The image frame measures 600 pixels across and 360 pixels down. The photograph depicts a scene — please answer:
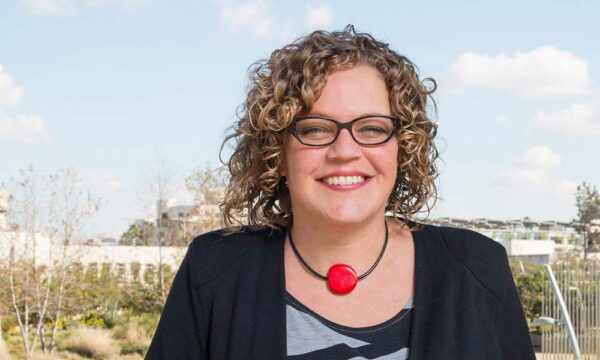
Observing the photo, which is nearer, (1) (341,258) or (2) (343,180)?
(2) (343,180)

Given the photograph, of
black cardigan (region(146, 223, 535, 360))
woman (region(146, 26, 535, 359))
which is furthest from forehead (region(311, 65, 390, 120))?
black cardigan (region(146, 223, 535, 360))

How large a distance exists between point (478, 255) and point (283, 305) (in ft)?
1.79

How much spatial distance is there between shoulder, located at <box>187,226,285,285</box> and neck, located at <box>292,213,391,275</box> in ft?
0.40

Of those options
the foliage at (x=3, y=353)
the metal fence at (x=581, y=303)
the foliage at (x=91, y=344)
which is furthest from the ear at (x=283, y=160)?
the foliage at (x=91, y=344)

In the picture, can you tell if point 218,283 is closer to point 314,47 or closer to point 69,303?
point 314,47

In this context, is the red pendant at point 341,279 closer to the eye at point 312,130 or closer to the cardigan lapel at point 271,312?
the cardigan lapel at point 271,312

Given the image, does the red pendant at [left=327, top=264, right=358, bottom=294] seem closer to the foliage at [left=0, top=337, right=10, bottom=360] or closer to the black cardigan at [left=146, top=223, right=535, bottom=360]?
the black cardigan at [left=146, top=223, right=535, bottom=360]

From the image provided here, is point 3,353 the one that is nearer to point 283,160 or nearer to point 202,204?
point 202,204

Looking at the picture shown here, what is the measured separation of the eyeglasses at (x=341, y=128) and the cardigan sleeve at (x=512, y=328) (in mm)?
520

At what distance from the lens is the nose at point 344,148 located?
230cm

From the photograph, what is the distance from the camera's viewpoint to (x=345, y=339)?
2.30 meters

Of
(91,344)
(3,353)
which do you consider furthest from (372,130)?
(91,344)

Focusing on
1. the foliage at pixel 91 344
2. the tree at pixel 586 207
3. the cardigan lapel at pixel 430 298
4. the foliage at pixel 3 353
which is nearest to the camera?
the cardigan lapel at pixel 430 298

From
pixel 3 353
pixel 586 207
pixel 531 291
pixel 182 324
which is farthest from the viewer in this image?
pixel 586 207
